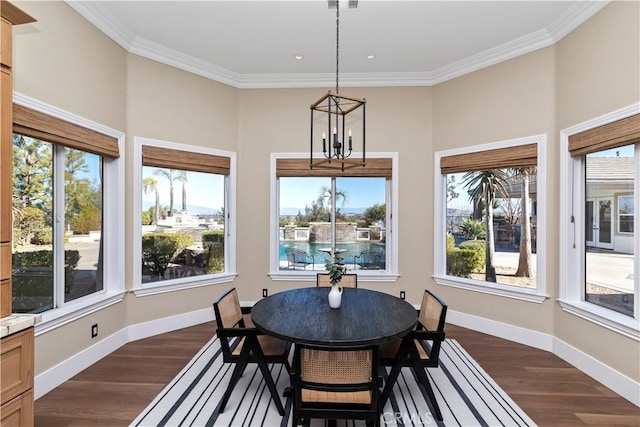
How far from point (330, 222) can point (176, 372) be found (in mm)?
2642

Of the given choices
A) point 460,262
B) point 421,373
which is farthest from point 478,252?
point 421,373

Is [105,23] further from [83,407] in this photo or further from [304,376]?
[304,376]

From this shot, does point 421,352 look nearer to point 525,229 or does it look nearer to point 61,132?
point 525,229

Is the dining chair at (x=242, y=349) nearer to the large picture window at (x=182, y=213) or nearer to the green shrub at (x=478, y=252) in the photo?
the large picture window at (x=182, y=213)

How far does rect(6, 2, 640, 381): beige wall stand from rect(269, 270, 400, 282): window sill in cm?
11

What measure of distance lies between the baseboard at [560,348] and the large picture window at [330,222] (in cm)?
129

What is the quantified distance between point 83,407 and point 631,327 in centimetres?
437

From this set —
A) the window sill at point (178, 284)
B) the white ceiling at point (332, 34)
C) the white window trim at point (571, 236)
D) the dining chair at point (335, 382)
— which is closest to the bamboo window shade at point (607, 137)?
the white window trim at point (571, 236)

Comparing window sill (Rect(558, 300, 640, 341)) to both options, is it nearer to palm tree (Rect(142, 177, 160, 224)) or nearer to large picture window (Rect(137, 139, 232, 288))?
large picture window (Rect(137, 139, 232, 288))

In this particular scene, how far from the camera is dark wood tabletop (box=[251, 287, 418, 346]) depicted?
2.02 m

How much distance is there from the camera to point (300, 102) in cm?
442

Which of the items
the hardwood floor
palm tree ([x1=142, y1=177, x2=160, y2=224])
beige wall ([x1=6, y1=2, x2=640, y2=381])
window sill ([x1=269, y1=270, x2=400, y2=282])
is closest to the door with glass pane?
beige wall ([x1=6, y1=2, x2=640, y2=381])

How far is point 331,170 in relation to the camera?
438 centimetres

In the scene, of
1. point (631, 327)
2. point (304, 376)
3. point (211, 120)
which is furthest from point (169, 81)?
point (631, 327)
